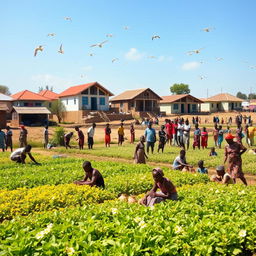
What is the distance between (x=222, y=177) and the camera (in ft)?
36.0

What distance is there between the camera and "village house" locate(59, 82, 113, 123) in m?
57.2

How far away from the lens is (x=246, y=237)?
17.8ft

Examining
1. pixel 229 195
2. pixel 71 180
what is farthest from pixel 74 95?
pixel 229 195

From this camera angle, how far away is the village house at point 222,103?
73562 millimetres

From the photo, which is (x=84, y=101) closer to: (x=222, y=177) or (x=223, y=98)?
(x=223, y=98)

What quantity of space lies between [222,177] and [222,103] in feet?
220

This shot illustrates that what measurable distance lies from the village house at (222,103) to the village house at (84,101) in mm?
27062

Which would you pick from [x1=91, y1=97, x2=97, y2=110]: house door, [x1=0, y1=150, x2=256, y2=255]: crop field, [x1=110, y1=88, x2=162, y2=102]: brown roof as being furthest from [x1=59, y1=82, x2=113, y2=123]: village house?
[x1=0, y1=150, x2=256, y2=255]: crop field

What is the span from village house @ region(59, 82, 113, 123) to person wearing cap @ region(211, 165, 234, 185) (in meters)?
46.3

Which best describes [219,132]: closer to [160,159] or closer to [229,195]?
[160,159]

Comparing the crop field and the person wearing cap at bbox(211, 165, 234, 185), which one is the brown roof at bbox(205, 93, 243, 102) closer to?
the person wearing cap at bbox(211, 165, 234, 185)

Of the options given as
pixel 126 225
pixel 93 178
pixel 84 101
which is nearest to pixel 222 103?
pixel 84 101

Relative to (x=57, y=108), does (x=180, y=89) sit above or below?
above

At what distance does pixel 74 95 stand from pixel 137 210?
173 ft
